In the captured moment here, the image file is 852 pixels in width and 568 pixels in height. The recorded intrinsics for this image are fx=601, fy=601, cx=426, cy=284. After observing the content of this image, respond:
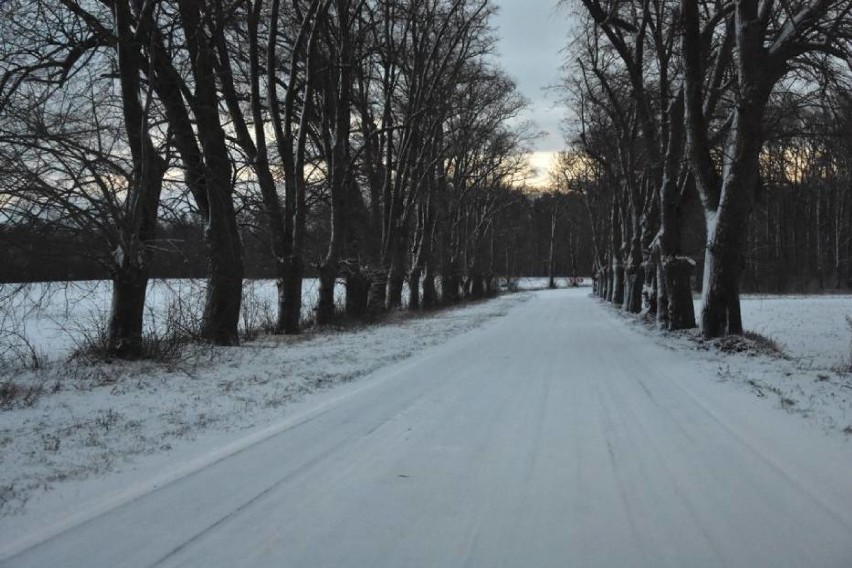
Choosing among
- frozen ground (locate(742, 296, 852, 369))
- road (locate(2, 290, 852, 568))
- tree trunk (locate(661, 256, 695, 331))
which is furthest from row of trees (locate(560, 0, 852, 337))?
road (locate(2, 290, 852, 568))

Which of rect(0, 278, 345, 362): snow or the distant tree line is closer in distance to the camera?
the distant tree line

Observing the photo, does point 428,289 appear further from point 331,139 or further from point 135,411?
point 135,411

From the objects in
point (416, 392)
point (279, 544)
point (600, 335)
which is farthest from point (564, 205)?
point (279, 544)

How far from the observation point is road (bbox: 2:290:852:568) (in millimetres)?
3361

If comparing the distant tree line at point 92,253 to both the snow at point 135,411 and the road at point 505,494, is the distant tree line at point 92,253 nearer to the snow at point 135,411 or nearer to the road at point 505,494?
the snow at point 135,411

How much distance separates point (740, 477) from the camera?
4.54 meters

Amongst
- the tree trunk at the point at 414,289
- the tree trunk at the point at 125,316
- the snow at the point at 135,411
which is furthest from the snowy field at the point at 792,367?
the tree trunk at the point at 414,289

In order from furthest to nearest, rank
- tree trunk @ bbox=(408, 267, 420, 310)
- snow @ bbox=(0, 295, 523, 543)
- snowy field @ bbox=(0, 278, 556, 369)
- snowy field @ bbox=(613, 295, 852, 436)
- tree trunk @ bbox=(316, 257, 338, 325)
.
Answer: tree trunk @ bbox=(408, 267, 420, 310)
tree trunk @ bbox=(316, 257, 338, 325)
snowy field @ bbox=(0, 278, 556, 369)
snowy field @ bbox=(613, 295, 852, 436)
snow @ bbox=(0, 295, 523, 543)

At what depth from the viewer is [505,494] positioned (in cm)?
420

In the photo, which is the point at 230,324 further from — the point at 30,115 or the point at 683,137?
the point at 683,137

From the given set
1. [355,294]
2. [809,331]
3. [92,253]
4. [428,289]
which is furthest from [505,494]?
[428,289]

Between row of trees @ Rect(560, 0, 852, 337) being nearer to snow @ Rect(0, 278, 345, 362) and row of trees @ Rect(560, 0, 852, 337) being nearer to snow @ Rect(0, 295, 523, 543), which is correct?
snow @ Rect(0, 295, 523, 543)

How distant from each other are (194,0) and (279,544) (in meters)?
11.8

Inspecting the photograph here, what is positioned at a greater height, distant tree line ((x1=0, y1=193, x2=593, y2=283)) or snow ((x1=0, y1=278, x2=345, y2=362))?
distant tree line ((x1=0, y1=193, x2=593, y2=283))
